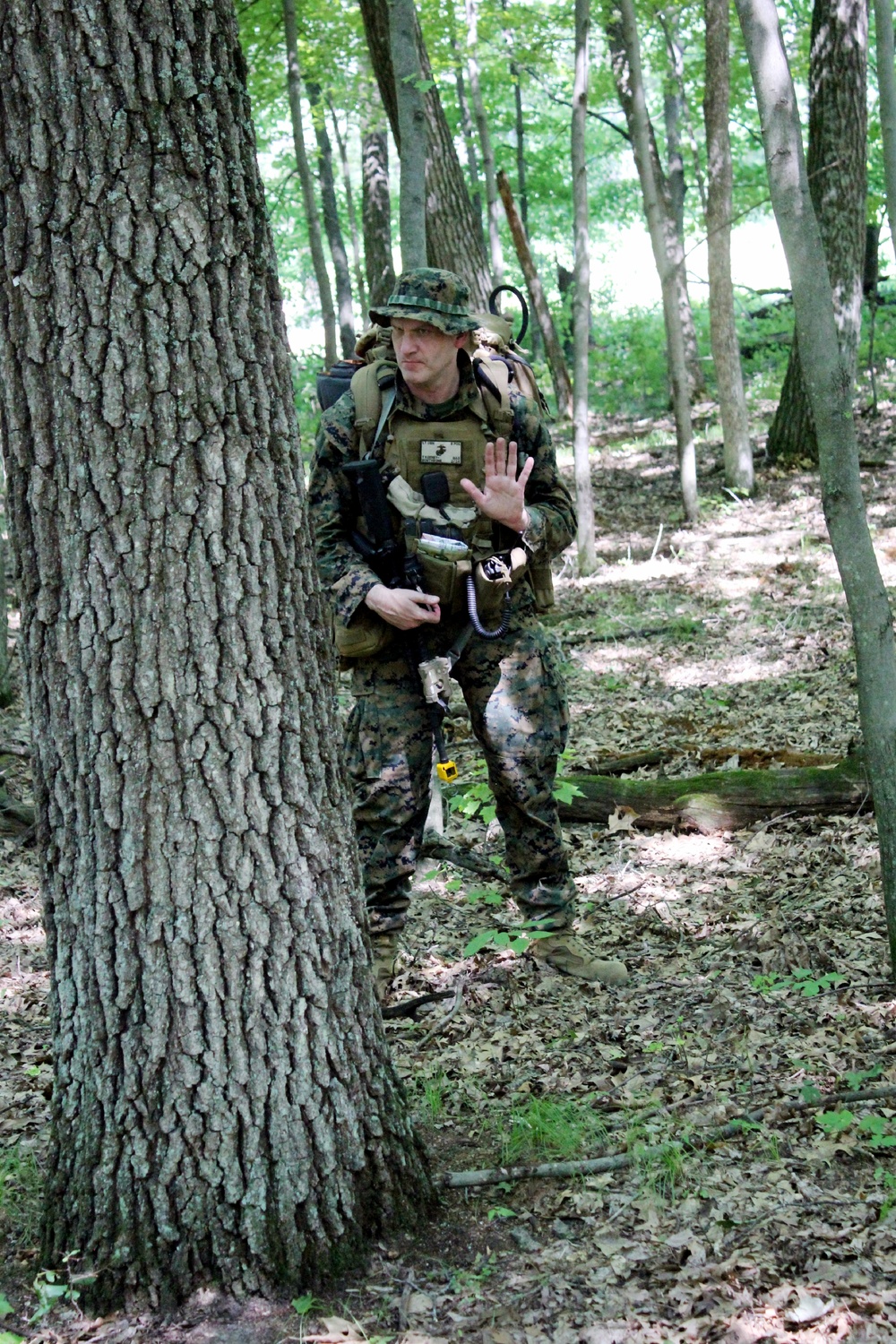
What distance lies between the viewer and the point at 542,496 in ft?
14.2

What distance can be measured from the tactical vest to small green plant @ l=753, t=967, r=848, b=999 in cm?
172

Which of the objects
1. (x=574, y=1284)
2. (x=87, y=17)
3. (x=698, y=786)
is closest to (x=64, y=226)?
(x=87, y=17)

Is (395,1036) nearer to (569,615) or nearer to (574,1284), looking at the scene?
(574,1284)

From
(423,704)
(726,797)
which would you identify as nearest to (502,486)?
(423,704)

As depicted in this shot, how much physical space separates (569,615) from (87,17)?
296 inches

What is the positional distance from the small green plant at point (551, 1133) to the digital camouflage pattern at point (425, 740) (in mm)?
1146

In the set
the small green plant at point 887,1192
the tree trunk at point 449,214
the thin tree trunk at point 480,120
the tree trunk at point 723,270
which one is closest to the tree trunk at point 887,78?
the small green plant at point 887,1192

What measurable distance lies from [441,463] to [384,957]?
1.90 metres

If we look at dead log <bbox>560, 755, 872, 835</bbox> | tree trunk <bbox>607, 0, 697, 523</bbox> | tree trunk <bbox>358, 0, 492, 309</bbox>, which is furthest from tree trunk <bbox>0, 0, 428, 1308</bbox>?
tree trunk <bbox>607, 0, 697, 523</bbox>

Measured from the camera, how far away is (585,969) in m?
4.30

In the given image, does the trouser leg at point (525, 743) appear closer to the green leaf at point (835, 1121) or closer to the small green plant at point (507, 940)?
the small green plant at point (507, 940)

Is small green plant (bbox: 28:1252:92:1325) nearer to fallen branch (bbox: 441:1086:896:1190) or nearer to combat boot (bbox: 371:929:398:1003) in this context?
fallen branch (bbox: 441:1086:896:1190)

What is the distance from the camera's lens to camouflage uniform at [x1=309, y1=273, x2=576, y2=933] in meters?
4.12

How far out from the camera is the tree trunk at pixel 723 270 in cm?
1239
